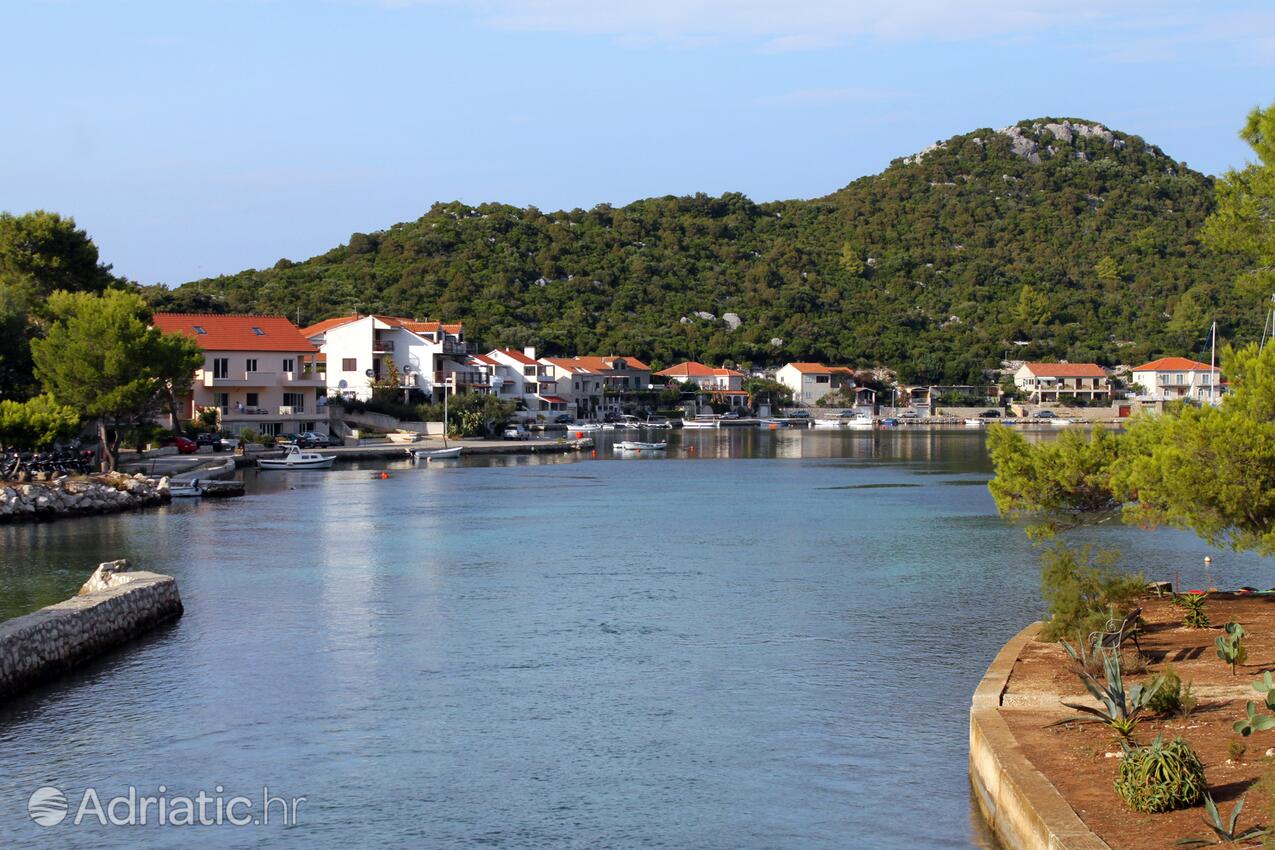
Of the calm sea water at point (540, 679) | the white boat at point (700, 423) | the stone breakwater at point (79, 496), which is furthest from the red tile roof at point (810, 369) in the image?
the stone breakwater at point (79, 496)

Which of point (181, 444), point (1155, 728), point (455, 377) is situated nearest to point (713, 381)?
point (455, 377)

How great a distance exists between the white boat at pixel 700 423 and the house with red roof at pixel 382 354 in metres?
37.9

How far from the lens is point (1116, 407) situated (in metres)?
152

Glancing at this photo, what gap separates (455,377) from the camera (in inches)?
3935

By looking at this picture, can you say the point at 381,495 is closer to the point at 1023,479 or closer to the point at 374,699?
the point at 374,699

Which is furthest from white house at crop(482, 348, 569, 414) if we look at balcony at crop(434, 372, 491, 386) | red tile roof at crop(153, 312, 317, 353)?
red tile roof at crop(153, 312, 317, 353)

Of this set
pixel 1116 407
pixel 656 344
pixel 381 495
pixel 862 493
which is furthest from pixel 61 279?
pixel 1116 407

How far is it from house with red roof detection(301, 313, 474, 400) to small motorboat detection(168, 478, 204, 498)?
3954 cm

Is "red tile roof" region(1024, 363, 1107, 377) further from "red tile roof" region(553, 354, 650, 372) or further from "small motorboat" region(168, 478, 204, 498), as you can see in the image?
"small motorboat" region(168, 478, 204, 498)

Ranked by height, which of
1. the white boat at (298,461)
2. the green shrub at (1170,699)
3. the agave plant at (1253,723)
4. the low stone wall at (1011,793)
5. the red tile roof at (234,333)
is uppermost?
the red tile roof at (234,333)

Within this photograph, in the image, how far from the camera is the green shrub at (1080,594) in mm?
A: 17625

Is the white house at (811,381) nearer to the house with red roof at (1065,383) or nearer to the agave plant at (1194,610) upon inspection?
the house with red roof at (1065,383)

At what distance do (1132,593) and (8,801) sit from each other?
15.7 m

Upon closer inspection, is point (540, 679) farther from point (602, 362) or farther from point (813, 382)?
point (813, 382)
